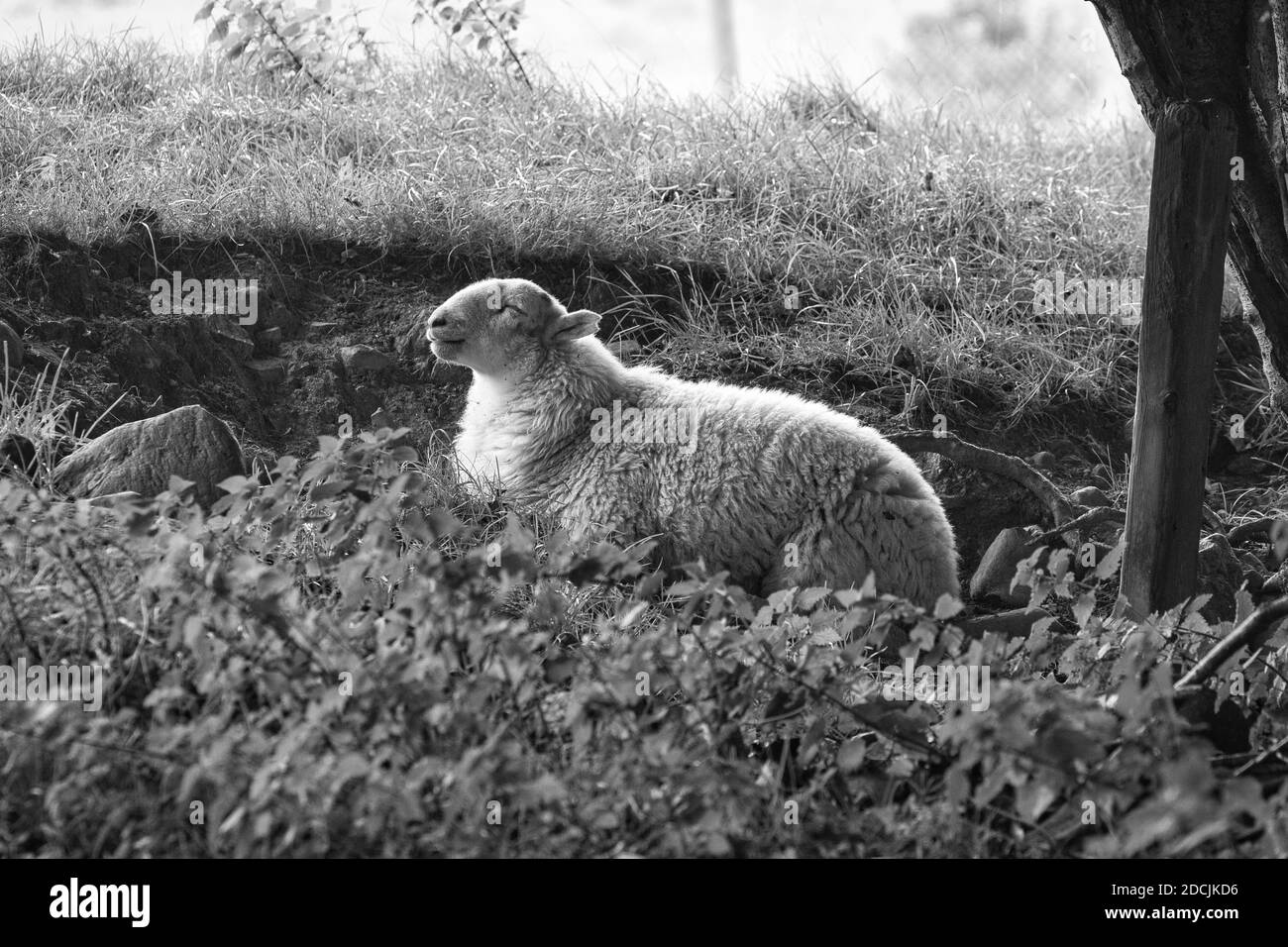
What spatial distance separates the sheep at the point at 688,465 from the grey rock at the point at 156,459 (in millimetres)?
1147

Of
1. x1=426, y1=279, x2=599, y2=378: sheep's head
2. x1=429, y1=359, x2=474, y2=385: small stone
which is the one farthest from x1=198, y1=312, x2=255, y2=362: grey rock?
x1=426, y1=279, x2=599, y2=378: sheep's head

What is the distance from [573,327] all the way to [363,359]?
4.61 feet

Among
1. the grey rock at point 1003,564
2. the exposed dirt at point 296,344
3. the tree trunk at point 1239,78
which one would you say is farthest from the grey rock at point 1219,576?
the tree trunk at point 1239,78

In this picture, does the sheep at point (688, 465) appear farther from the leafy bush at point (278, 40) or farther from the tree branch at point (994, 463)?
the leafy bush at point (278, 40)

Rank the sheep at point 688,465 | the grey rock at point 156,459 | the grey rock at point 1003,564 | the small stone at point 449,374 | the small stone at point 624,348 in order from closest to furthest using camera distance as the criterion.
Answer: the grey rock at point 156,459, the sheep at point 688,465, the grey rock at point 1003,564, the small stone at point 449,374, the small stone at point 624,348

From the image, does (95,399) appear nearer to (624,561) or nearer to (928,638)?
(624,561)

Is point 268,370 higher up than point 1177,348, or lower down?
higher up

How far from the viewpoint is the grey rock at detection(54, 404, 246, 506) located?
5555 mm

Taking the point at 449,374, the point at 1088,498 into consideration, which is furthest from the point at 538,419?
the point at 1088,498

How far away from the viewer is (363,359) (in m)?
7.24

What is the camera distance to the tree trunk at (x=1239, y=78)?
500cm

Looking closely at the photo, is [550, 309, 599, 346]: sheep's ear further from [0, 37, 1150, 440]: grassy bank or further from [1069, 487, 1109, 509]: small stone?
[1069, 487, 1109, 509]: small stone

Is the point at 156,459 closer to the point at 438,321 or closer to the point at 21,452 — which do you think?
the point at 21,452
